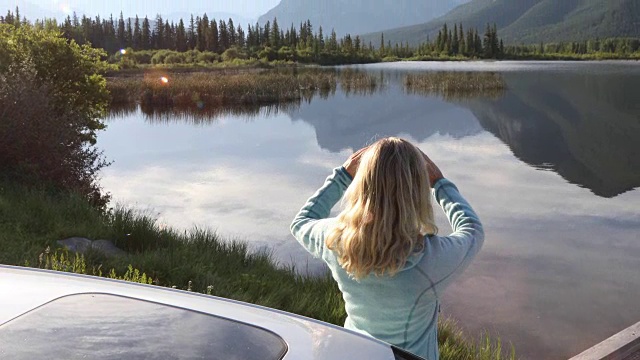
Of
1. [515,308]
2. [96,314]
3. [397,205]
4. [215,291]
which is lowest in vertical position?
[515,308]

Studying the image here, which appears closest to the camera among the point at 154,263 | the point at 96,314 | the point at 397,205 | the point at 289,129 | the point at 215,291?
the point at 96,314

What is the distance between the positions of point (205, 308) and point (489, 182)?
1400 centimetres

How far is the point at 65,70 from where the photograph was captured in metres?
16.9

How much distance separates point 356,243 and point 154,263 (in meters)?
4.67

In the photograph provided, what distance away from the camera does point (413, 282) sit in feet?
8.83

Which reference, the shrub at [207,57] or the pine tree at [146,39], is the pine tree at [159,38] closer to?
the pine tree at [146,39]

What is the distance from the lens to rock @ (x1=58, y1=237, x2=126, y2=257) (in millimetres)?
7267

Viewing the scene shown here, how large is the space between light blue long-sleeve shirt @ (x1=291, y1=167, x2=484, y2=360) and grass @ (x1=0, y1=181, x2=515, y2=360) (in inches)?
96.3

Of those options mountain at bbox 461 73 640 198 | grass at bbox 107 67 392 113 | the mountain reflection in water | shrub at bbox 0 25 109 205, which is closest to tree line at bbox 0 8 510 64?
grass at bbox 107 67 392 113

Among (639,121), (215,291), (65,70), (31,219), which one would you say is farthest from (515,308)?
(639,121)

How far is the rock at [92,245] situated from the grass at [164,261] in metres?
0.16

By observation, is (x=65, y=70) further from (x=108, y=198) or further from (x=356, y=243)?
(x=356, y=243)

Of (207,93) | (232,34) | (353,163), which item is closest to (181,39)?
(232,34)

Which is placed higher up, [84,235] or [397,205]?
[397,205]
